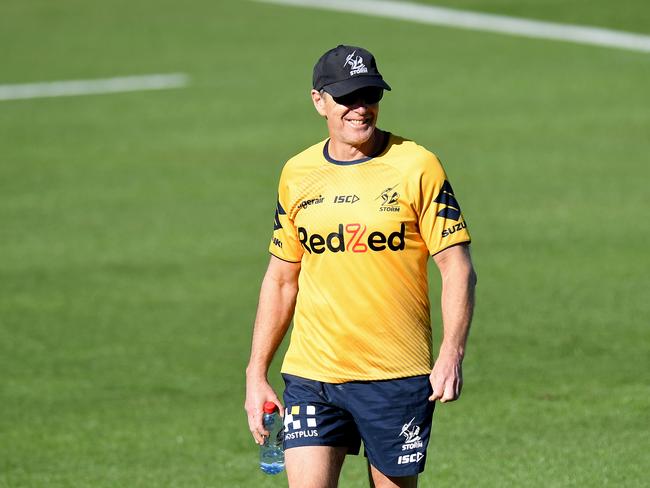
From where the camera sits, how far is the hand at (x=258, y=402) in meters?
6.72

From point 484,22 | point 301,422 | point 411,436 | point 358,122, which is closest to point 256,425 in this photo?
point 301,422

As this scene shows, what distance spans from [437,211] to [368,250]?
1.19 ft

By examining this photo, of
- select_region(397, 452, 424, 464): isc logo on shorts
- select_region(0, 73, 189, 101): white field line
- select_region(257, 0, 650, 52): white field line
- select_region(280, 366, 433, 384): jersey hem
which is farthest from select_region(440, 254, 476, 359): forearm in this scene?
select_region(257, 0, 650, 52): white field line

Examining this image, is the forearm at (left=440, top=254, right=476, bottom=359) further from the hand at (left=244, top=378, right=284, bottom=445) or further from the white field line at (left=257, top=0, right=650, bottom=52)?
the white field line at (left=257, top=0, right=650, bottom=52)

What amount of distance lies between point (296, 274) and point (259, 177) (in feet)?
40.7

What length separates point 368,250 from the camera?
6.45 m

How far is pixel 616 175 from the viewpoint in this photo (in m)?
18.6

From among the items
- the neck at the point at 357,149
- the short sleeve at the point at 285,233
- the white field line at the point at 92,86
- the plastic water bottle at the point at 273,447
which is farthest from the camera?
the white field line at the point at 92,86

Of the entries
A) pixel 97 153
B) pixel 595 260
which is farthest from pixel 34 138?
pixel 595 260

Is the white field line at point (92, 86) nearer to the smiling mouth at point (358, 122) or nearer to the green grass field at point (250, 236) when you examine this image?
the green grass field at point (250, 236)

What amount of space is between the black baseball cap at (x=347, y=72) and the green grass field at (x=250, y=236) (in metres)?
3.44

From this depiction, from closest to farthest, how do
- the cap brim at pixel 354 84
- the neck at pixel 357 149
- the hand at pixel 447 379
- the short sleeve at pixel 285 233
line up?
the hand at pixel 447 379
the cap brim at pixel 354 84
the neck at pixel 357 149
the short sleeve at pixel 285 233

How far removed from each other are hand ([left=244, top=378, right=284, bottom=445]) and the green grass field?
2508 millimetres

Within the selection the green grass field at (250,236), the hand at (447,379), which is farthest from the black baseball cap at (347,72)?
the green grass field at (250,236)
